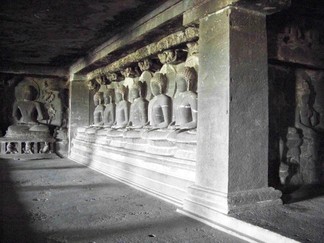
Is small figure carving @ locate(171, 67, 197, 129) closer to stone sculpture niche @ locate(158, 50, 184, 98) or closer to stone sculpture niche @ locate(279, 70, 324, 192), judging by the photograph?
stone sculpture niche @ locate(158, 50, 184, 98)

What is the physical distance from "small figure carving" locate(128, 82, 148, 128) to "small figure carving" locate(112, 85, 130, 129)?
20.3 inches

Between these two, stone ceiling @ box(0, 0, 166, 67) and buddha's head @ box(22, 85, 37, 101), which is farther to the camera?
buddha's head @ box(22, 85, 37, 101)

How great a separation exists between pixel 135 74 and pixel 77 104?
3615 mm

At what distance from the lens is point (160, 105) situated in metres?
6.88

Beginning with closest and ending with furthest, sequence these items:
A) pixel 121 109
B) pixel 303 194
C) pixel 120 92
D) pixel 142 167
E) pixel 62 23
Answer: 1. pixel 303 194
2. pixel 142 167
3. pixel 62 23
4. pixel 121 109
5. pixel 120 92

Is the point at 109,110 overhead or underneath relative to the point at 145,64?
underneath

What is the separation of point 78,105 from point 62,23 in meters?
5.15

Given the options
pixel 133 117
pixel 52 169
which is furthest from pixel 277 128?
pixel 52 169

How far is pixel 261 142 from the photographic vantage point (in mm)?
4051

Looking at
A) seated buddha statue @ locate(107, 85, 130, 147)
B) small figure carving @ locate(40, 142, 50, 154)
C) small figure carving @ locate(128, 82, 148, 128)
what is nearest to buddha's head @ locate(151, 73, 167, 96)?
small figure carving @ locate(128, 82, 148, 128)

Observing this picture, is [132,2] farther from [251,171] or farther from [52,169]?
[52,169]

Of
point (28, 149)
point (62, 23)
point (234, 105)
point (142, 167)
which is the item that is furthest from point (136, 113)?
point (28, 149)

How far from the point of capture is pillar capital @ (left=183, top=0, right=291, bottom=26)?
383 centimetres

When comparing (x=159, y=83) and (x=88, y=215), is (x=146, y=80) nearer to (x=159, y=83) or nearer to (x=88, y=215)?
(x=159, y=83)
